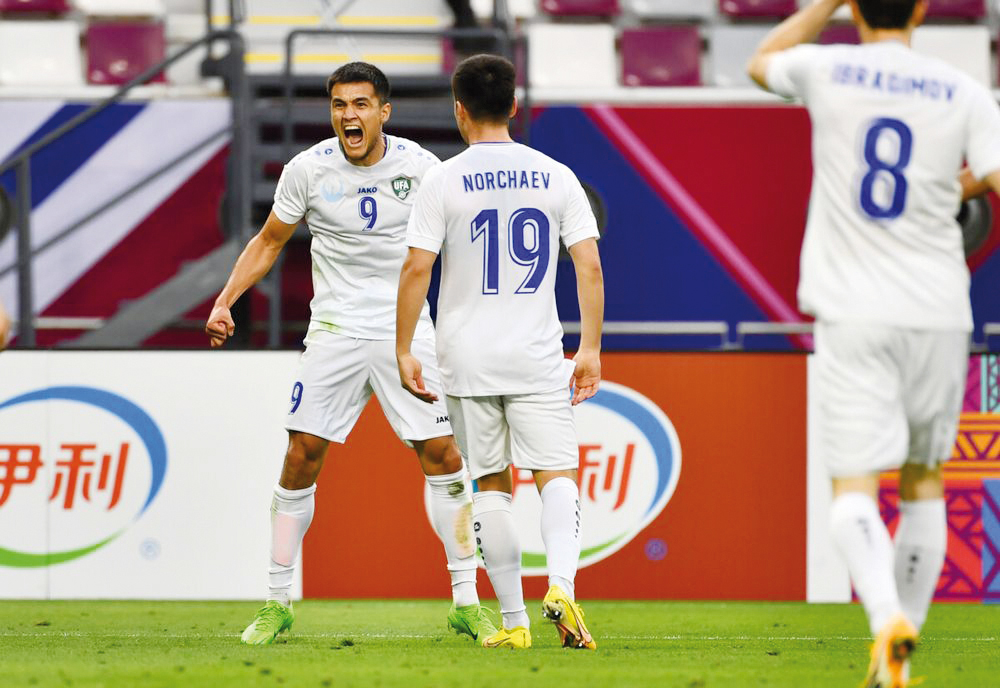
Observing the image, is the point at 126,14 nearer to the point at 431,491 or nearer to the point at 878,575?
the point at 431,491

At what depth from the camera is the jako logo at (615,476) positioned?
26.1 feet

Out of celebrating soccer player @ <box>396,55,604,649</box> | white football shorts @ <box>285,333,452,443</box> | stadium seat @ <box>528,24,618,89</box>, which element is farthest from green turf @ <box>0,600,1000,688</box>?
stadium seat @ <box>528,24,618,89</box>

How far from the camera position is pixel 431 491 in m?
6.18


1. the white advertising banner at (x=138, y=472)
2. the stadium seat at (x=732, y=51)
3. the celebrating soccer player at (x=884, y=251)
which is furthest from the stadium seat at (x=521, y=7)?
the celebrating soccer player at (x=884, y=251)

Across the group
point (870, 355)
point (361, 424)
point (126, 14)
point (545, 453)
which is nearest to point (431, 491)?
point (545, 453)

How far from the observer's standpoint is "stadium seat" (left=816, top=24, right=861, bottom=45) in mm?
11461

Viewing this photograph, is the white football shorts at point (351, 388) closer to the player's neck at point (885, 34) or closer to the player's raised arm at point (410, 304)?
the player's raised arm at point (410, 304)

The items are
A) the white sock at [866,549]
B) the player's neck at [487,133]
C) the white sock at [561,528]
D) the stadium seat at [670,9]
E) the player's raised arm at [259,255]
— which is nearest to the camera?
the white sock at [866,549]

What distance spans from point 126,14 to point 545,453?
6987mm

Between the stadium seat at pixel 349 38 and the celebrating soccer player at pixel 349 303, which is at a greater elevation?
the stadium seat at pixel 349 38

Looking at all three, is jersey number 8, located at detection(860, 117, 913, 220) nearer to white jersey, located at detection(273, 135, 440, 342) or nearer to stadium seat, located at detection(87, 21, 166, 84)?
white jersey, located at detection(273, 135, 440, 342)

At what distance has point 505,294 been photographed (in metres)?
5.29

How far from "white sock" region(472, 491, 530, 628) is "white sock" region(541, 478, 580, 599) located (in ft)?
0.56

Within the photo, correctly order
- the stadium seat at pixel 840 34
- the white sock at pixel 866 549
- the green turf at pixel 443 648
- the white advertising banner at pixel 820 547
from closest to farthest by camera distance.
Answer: the white sock at pixel 866 549 → the green turf at pixel 443 648 → the white advertising banner at pixel 820 547 → the stadium seat at pixel 840 34
